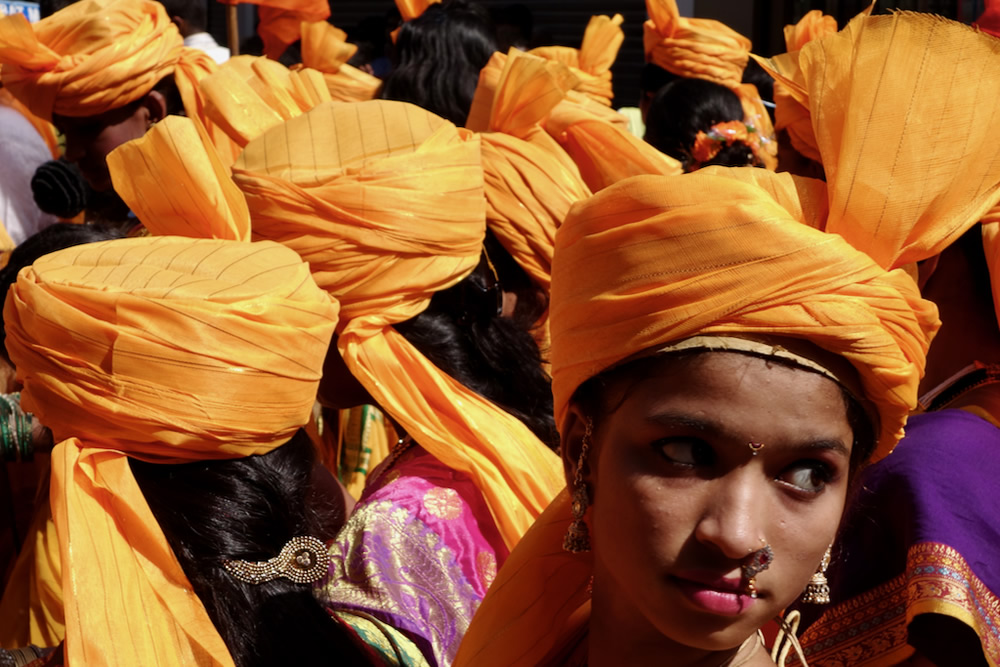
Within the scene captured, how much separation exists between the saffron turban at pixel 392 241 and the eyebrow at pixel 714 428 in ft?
3.79

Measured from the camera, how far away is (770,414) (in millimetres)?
1689

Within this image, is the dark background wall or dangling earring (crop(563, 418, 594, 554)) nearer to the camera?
dangling earring (crop(563, 418, 594, 554))

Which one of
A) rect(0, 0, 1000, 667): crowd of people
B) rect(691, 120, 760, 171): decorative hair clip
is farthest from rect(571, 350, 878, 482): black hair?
rect(691, 120, 760, 171): decorative hair clip

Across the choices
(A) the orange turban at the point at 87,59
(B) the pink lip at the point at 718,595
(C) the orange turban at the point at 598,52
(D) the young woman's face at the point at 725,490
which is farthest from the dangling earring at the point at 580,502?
(C) the orange turban at the point at 598,52

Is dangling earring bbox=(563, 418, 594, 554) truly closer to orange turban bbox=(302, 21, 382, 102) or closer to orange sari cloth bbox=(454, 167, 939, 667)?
orange sari cloth bbox=(454, 167, 939, 667)

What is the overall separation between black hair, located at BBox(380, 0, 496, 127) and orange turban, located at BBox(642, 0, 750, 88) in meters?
2.58

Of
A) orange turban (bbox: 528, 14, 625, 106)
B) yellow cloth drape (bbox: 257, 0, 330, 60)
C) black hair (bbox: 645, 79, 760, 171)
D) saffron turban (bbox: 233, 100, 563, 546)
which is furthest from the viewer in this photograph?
orange turban (bbox: 528, 14, 625, 106)

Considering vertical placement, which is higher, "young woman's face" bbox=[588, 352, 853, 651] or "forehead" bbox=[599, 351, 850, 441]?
"forehead" bbox=[599, 351, 850, 441]

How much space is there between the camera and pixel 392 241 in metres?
2.98

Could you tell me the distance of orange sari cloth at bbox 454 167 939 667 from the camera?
169 cm

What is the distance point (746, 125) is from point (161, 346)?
5.00m

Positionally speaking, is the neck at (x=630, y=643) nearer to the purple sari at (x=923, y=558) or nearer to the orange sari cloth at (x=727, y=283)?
the orange sari cloth at (x=727, y=283)

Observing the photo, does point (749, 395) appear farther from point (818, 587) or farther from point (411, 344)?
point (411, 344)

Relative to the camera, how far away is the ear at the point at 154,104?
5156 mm
